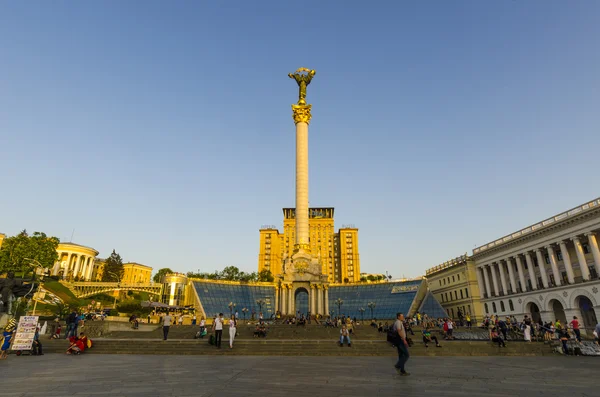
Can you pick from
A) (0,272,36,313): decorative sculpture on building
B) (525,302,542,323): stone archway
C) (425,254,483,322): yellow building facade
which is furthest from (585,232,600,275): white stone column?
(0,272,36,313): decorative sculpture on building

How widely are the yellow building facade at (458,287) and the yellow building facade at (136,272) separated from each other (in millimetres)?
114591

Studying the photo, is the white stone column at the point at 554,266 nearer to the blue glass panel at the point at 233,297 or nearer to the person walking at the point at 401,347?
the blue glass panel at the point at 233,297

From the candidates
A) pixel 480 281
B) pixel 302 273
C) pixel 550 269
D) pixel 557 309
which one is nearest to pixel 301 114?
pixel 302 273

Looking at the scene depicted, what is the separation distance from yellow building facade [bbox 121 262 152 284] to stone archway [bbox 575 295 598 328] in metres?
142

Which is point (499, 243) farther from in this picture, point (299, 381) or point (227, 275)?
point (227, 275)

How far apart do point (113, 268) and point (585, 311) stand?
125820 millimetres

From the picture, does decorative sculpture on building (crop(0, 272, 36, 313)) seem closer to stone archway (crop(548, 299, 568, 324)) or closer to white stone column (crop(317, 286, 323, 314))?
white stone column (crop(317, 286, 323, 314))

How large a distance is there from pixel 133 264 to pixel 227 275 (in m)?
60.9

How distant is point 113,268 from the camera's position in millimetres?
119188

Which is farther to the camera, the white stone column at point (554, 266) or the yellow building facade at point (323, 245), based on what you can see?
the yellow building facade at point (323, 245)

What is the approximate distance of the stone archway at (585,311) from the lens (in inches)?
1962

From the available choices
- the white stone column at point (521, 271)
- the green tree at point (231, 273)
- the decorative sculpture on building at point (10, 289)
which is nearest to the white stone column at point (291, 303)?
the decorative sculpture on building at point (10, 289)

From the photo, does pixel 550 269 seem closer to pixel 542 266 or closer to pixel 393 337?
pixel 542 266

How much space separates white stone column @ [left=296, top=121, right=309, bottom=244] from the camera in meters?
58.6
